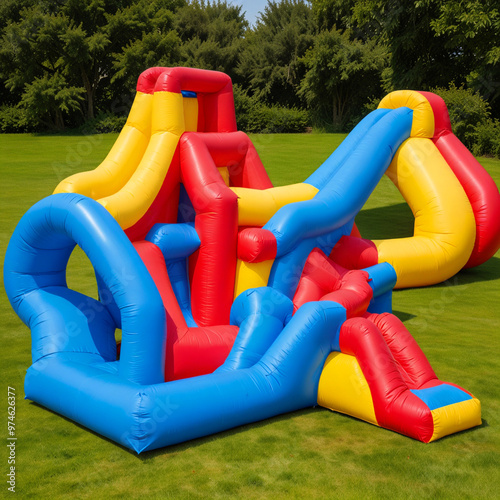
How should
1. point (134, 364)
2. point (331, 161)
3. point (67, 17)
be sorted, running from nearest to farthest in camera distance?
1. point (134, 364)
2. point (331, 161)
3. point (67, 17)

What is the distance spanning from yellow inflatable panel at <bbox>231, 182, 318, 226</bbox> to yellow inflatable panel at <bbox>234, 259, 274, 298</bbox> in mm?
461

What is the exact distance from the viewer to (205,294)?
5.82 metres

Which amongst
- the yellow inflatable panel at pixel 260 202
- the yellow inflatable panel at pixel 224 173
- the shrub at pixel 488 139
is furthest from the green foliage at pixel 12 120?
the yellow inflatable panel at pixel 260 202

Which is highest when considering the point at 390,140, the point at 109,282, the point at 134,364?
the point at 390,140

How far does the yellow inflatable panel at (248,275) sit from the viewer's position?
19.4ft

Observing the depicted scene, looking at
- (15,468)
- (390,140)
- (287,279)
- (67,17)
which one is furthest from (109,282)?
(67,17)

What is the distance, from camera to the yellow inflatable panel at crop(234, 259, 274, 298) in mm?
5918

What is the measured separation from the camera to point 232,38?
39875 millimetres

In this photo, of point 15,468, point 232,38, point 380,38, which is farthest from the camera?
point 232,38

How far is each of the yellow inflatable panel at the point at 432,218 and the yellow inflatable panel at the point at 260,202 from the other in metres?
2.86

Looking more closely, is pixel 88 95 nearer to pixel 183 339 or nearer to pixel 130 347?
pixel 183 339

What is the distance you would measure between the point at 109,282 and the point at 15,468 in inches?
52.3

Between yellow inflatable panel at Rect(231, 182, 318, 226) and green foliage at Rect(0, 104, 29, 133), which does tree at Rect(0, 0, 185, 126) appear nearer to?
green foliage at Rect(0, 104, 29, 133)

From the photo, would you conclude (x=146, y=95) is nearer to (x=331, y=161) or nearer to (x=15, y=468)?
(x=331, y=161)
